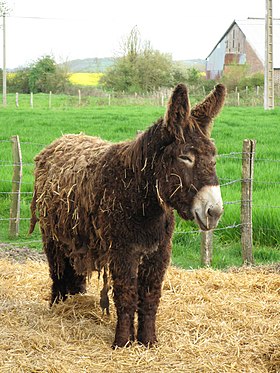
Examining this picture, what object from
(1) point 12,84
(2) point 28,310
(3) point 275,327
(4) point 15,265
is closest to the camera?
(3) point 275,327

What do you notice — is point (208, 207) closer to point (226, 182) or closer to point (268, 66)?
point (226, 182)

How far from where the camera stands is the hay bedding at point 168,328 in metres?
4.90

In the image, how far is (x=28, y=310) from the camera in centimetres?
621

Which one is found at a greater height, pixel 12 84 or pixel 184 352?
pixel 12 84

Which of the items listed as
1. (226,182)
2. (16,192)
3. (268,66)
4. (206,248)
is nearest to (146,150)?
(206,248)

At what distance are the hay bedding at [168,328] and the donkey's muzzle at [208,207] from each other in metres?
1.11

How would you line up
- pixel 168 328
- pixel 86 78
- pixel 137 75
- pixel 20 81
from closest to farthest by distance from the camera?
pixel 168 328 → pixel 137 75 → pixel 20 81 → pixel 86 78

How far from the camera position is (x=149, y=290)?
17.4 feet

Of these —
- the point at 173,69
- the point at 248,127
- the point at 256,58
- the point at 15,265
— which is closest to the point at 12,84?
the point at 173,69

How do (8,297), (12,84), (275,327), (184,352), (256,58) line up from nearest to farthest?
1. (184,352)
2. (275,327)
3. (8,297)
4. (256,58)
5. (12,84)

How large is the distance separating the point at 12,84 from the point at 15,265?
5717 cm

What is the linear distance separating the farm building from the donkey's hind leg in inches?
1762

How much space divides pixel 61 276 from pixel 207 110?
93.3 inches

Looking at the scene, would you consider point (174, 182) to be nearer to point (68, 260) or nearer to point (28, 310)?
point (68, 260)
